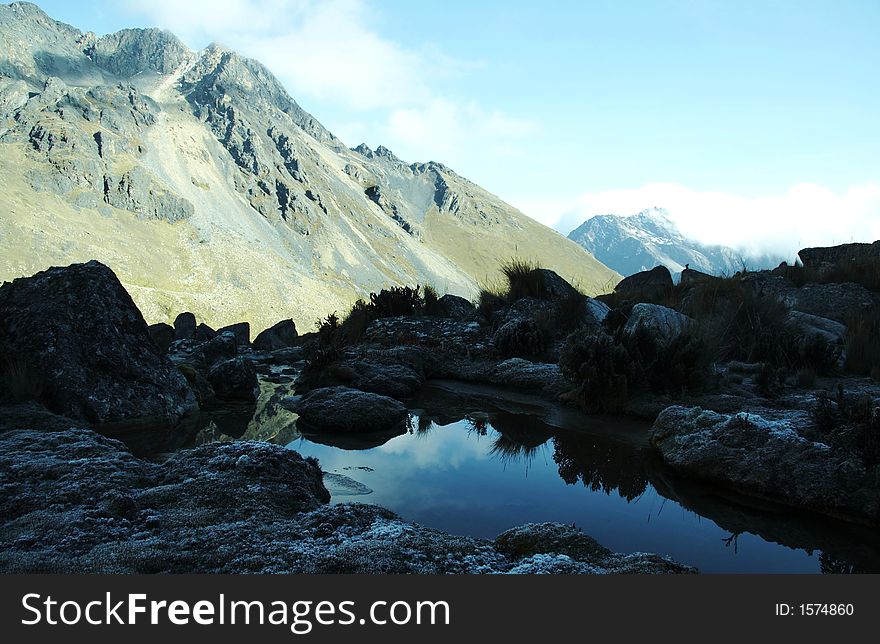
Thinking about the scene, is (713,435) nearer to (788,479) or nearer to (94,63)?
(788,479)

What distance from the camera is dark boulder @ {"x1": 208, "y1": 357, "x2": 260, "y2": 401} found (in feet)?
23.7

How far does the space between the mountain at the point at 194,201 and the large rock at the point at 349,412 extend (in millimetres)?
26425

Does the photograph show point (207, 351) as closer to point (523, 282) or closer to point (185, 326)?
point (523, 282)

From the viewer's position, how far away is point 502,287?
14055 millimetres

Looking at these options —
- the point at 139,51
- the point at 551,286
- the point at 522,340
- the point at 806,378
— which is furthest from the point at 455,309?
the point at 139,51

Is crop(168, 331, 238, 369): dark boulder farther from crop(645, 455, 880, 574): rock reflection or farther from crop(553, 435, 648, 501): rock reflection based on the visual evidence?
crop(645, 455, 880, 574): rock reflection

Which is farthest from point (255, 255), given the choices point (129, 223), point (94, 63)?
point (94, 63)

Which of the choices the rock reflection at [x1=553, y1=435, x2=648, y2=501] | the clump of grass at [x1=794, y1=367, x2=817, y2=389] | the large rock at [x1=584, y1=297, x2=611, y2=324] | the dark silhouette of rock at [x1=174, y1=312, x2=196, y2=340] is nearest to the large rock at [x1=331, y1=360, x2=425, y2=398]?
the rock reflection at [x1=553, y1=435, x2=648, y2=501]

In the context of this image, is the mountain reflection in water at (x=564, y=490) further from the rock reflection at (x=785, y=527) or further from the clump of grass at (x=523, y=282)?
the clump of grass at (x=523, y=282)

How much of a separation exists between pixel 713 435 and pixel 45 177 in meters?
94.0

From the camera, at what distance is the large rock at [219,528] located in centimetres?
229

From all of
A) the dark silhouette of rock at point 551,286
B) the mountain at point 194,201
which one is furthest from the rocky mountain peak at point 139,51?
the dark silhouette of rock at point 551,286

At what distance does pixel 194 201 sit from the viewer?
89.5 metres

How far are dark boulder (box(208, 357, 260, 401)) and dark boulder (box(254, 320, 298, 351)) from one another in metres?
9.39
